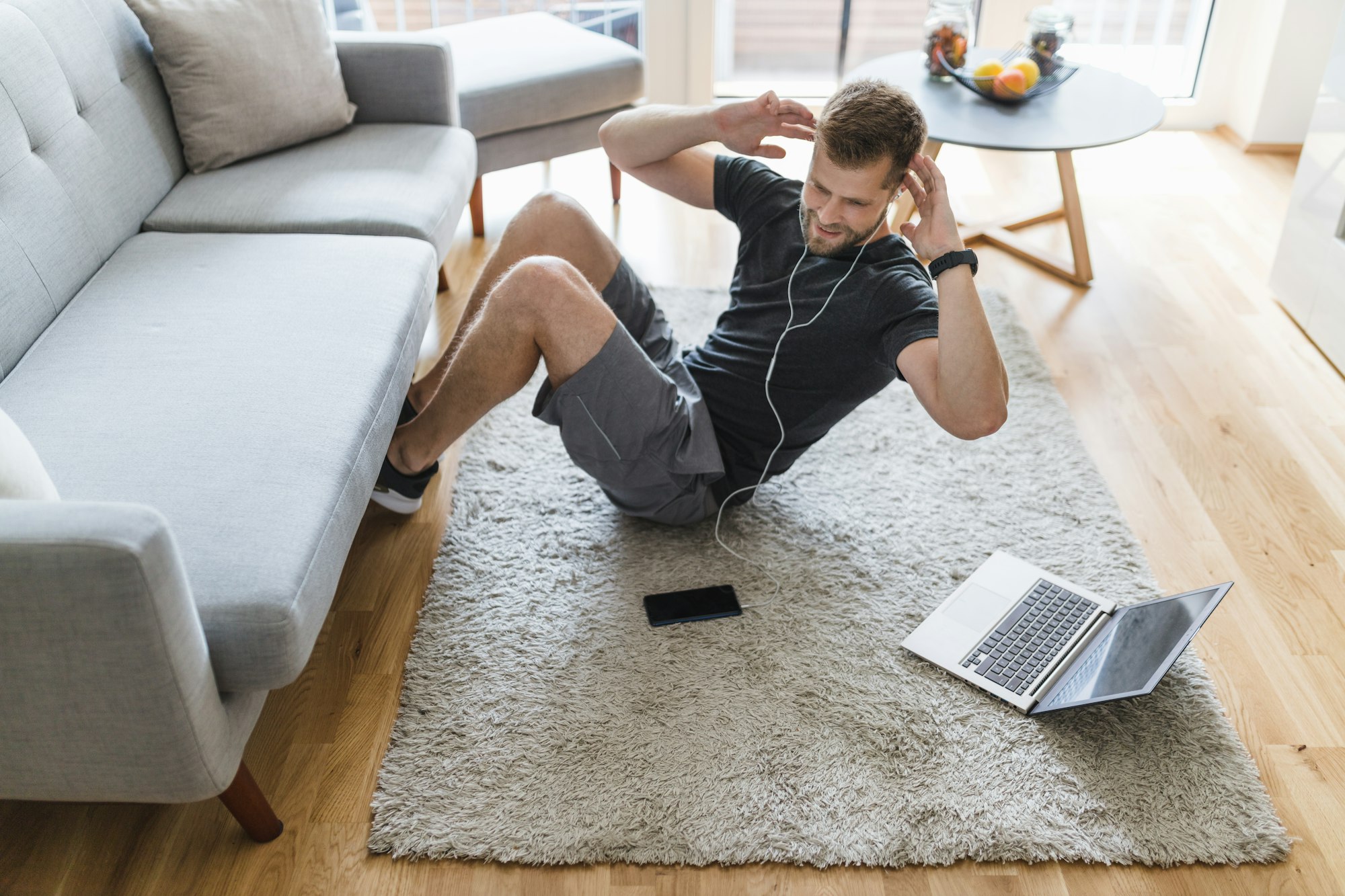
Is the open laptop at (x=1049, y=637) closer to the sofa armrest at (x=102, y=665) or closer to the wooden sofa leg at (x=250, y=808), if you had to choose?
the wooden sofa leg at (x=250, y=808)

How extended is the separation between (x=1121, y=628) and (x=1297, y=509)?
28.0 inches

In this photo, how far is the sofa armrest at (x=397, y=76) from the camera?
2773 mm

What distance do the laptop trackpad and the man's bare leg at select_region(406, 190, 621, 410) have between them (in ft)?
3.05

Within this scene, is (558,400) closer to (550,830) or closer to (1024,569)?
(550,830)

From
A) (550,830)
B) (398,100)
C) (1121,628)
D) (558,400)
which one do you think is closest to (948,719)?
(1121,628)

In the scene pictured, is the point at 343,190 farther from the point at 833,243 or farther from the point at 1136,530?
the point at 1136,530

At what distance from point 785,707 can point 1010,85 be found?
75.5 inches

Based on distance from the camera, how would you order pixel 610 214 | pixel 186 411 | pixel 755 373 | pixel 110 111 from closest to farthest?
1. pixel 186 411
2. pixel 755 373
3. pixel 110 111
4. pixel 610 214

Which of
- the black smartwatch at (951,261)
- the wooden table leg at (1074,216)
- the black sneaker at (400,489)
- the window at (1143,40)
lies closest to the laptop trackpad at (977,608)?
the black smartwatch at (951,261)

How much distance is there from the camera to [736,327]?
2.09 meters

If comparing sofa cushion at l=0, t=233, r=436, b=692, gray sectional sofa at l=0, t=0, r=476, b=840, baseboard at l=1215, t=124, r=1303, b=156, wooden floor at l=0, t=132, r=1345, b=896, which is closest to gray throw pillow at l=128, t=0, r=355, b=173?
gray sectional sofa at l=0, t=0, r=476, b=840

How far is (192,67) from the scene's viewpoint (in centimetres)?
241

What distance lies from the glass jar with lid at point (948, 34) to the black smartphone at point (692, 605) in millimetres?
1815

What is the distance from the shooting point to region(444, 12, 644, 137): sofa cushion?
9.97 ft
